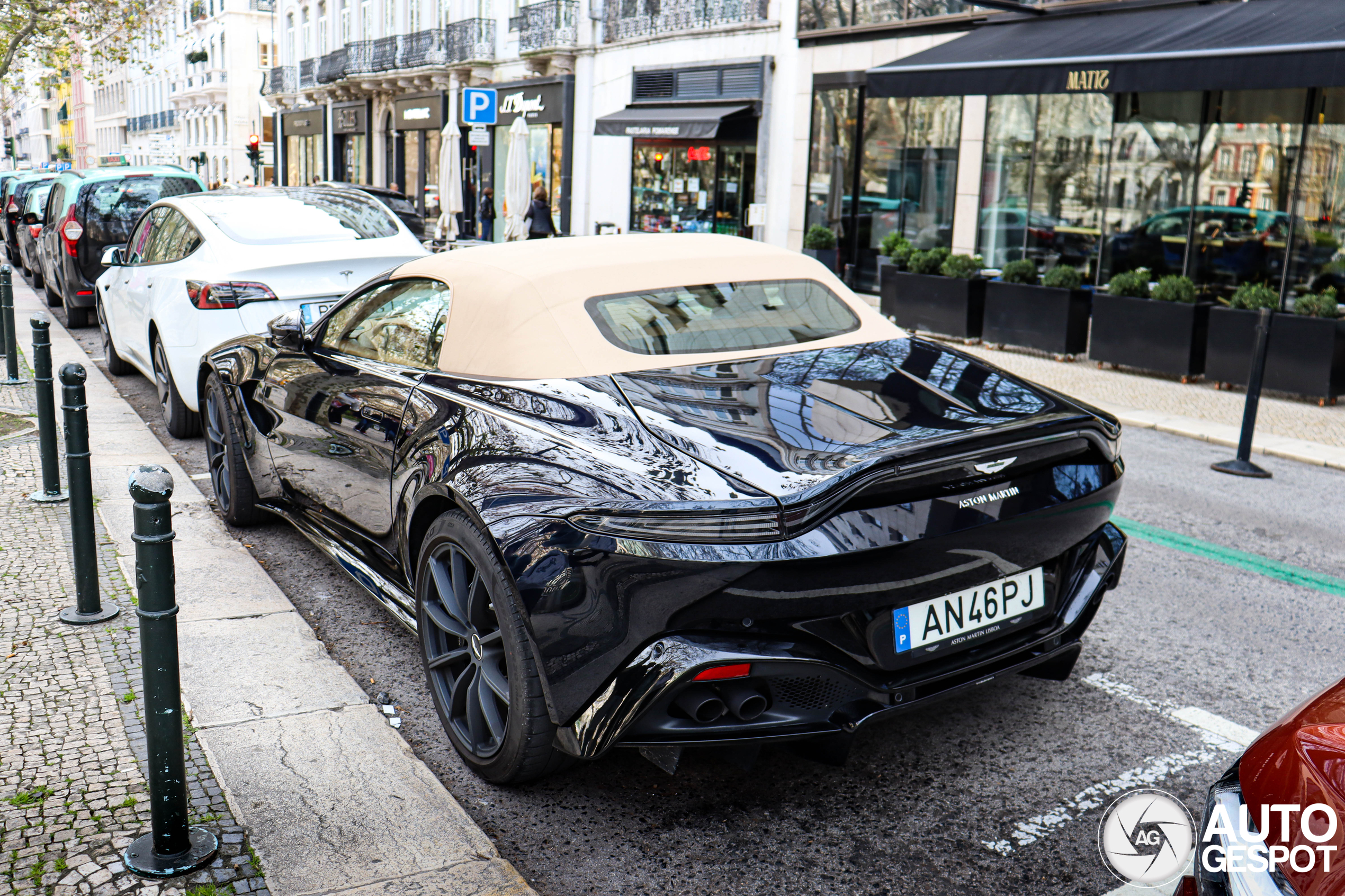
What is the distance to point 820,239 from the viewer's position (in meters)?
19.7

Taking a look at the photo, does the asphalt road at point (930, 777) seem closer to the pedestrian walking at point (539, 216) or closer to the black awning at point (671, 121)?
the pedestrian walking at point (539, 216)

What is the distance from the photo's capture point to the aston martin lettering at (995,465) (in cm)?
311

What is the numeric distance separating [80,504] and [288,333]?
117 cm

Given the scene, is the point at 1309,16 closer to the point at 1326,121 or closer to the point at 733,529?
the point at 1326,121

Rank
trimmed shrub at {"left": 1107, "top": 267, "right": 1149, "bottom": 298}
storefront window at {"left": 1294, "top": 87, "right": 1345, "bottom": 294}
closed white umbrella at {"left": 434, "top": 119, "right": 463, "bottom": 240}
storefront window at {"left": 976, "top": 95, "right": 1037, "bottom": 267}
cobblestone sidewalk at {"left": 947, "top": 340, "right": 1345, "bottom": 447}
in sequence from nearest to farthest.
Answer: cobblestone sidewalk at {"left": 947, "top": 340, "right": 1345, "bottom": 447}, trimmed shrub at {"left": 1107, "top": 267, "right": 1149, "bottom": 298}, storefront window at {"left": 1294, "top": 87, "right": 1345, "bottom": 294}, storefront window at {"left": 976, "top": 95, "right": 1037, "bottom": 267}, closed white umbrella at {"left": 434, "top": 119, "right": 463, "bottom": 240}

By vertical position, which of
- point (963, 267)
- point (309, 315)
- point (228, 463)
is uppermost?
point (309, 315)

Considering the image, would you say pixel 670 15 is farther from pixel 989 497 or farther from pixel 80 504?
pixel 989 497

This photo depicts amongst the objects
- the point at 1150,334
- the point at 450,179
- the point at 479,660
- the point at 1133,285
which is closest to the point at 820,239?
the point at 450,179

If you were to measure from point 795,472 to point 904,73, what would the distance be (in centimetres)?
1241

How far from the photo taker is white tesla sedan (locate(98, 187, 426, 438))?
24.0ft

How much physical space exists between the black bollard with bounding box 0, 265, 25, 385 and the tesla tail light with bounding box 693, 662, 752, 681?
8.75 meters

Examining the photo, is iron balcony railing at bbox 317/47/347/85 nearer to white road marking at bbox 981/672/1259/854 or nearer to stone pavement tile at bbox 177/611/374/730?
stone pavement tile at bbox 177/611/374/730

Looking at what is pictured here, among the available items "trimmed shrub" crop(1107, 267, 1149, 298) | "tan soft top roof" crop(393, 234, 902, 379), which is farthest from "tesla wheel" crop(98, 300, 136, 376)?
"trimmed shrub" crop(1107, 267, 1149, 298)

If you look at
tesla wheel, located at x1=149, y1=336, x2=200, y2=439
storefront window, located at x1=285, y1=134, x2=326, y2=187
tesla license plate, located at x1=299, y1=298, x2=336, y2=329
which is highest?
storefront window, located at x1=285, y1=134, x2=326, y2=187
